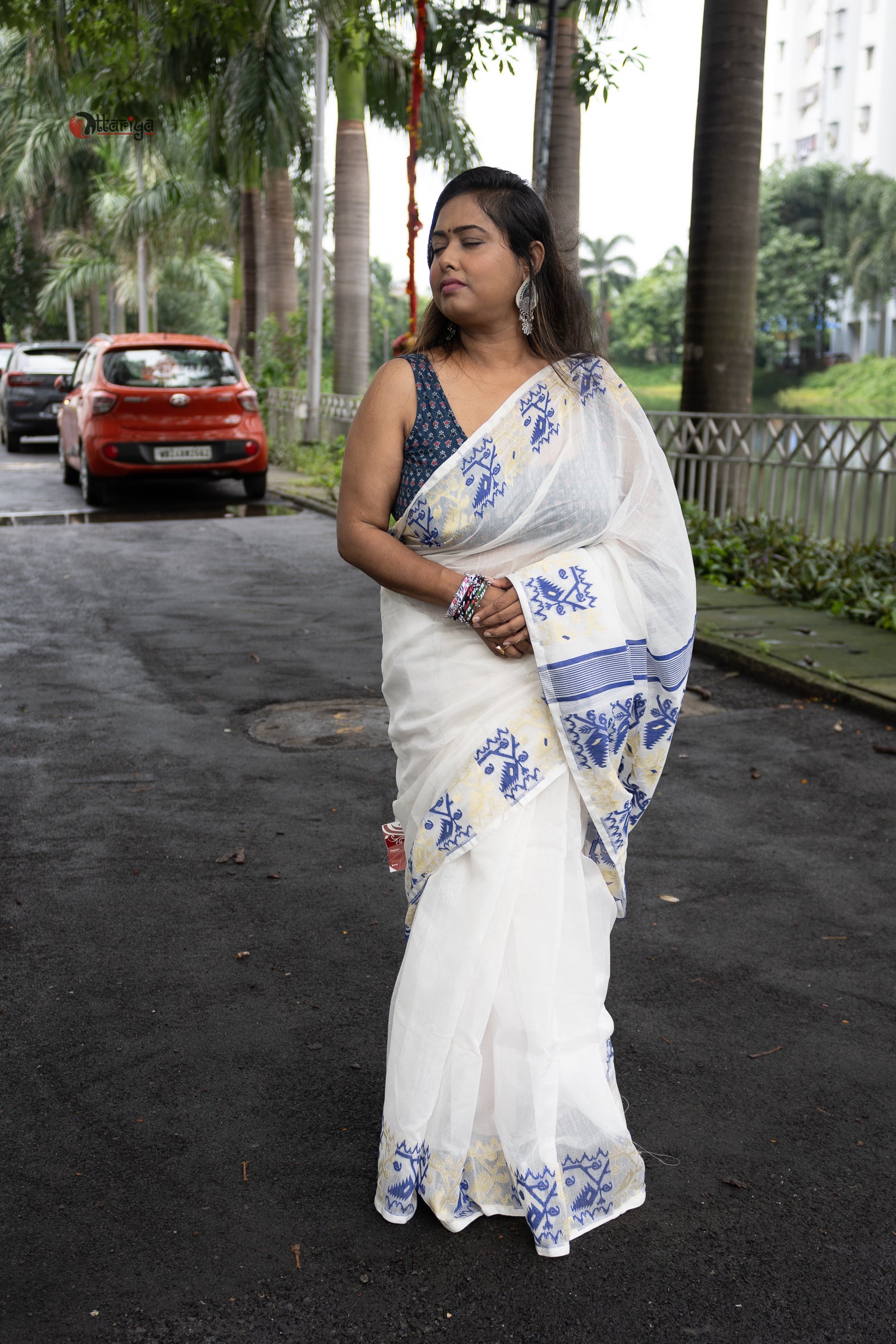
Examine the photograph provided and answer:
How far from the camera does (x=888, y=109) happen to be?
69125 mm

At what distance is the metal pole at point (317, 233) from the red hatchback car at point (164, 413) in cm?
410

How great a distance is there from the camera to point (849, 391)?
55.7 metres

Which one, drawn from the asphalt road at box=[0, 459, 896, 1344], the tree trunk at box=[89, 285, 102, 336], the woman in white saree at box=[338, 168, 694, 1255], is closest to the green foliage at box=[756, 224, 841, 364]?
the tree trunk at box=[89, 285, 102, 336]

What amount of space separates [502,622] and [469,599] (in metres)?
0.08

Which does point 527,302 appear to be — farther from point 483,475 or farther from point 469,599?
point 469,599

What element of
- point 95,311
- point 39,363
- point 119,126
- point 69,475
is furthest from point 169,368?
point 95,311

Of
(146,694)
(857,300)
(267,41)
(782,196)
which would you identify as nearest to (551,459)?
(146,694)

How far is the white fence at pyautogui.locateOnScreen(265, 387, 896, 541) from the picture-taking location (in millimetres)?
9422

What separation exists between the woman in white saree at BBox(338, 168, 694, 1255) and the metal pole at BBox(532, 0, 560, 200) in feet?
24.7

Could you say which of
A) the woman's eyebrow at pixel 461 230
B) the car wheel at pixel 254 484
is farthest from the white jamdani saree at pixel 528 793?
the car wheel at pixel 254 484

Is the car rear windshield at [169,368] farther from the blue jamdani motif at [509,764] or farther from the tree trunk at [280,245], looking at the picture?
the blue jamdani motif at [509,764]

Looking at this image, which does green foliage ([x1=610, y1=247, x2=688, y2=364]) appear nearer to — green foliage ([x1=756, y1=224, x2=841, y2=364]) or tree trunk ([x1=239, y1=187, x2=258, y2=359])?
green foliage ([x1=756, y1=224, x2=841, y2=364])

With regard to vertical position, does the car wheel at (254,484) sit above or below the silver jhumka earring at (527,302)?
below

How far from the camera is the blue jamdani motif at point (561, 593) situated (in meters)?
2.48
